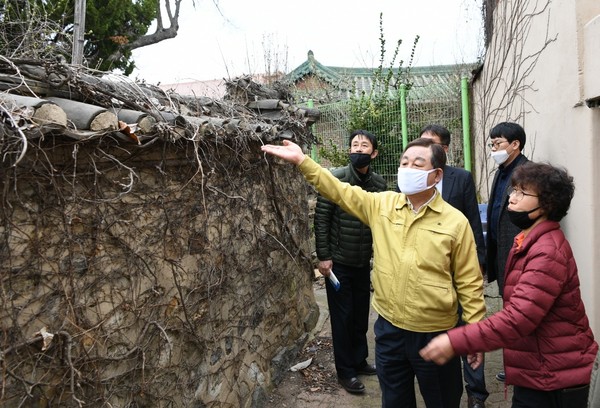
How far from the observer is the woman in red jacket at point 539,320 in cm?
212

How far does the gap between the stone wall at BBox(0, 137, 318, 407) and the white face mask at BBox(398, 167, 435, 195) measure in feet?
3.84

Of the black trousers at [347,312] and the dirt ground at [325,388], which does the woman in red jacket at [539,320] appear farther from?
the black trousers at [347,312]

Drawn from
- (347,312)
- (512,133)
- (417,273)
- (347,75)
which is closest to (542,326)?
(417,273)

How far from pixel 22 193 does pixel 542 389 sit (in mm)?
2443

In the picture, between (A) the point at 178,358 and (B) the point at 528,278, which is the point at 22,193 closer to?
(A) the point at 178,358

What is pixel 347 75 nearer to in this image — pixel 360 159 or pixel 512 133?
pixel 360 159

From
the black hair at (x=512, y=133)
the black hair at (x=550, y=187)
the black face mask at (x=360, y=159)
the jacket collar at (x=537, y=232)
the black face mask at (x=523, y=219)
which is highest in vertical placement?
the black hair at (x=512, y=133)

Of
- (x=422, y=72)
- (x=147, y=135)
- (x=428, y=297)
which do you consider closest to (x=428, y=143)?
(x=428, y=297)

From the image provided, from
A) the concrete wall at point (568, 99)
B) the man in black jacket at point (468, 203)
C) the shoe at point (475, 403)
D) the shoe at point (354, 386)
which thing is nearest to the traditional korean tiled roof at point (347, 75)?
the concrete wall at point (568, 99)

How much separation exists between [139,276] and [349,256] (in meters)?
1.78

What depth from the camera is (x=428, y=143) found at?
8.87 ft

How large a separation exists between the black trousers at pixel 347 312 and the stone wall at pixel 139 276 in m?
0.57

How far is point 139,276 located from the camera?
2.74 meters

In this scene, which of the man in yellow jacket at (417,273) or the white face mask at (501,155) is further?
the white face mask at (501,155)
